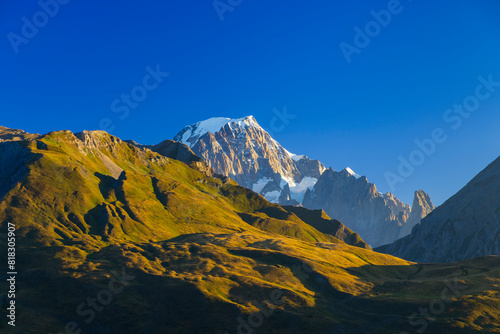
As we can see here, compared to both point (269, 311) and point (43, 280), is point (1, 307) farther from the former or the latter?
point (269, 311)

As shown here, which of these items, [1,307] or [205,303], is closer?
[1,307]

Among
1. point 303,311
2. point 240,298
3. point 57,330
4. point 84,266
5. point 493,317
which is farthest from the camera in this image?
point 84,266

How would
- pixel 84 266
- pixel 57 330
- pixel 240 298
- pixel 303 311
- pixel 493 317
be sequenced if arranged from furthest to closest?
pixel 84 266
pixel 240 298
pixel 303 311
pixel 493 317
pixel 57 330

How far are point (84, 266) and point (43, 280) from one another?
20.9 meters

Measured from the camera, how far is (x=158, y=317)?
536ft

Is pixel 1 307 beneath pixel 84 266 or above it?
beneath

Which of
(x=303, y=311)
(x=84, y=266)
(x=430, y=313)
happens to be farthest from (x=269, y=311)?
(x=84, y=266)

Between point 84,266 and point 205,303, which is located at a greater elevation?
point 84,266

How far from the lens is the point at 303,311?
557ft

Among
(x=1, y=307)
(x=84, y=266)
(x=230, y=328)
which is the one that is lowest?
(x=230, y=328)

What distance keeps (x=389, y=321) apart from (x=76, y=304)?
398 ft

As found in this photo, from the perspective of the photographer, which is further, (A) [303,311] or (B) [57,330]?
(A) [303,311]

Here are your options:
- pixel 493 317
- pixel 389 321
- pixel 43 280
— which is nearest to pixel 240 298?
pixel 389 321

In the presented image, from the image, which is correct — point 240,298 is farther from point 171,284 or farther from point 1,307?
point 1,307
